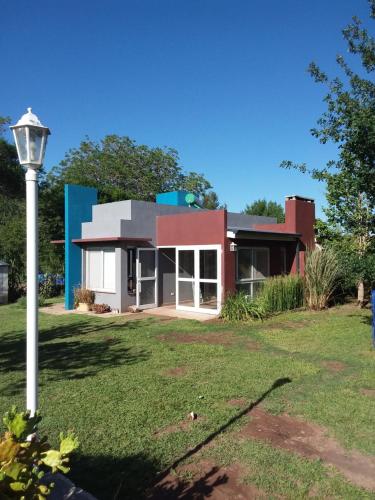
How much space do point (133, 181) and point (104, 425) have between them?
114ft

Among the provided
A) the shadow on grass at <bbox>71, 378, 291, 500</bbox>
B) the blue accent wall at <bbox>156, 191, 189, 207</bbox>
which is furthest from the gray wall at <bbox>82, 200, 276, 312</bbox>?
the shadow on grass at <bbox>71, 378, 291, 500</bbox>

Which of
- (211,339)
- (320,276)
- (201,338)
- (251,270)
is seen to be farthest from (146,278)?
(320,276)

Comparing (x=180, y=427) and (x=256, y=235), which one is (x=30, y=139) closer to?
(x=180, y=427)

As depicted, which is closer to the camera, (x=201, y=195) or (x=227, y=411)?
(x=227, y=411)

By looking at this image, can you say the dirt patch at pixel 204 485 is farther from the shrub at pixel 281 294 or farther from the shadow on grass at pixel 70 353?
the shrub at pixel 281 294

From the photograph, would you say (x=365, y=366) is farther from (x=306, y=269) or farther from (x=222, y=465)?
(x=306, y=269)

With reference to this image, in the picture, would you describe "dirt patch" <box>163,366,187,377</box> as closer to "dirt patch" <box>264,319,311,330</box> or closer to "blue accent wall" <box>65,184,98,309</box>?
"dirt patch" <box>264,319,311,330</box>

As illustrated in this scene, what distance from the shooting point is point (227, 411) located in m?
5.23

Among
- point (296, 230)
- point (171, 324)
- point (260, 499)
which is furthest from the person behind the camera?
point (296, 230)

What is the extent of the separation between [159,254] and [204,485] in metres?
12.0

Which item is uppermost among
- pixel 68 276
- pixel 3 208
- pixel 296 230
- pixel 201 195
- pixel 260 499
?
pixel 201 195

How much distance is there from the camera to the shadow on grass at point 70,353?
7179 millimetres

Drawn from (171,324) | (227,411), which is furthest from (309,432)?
(171,324)

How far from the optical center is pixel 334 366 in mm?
7312
